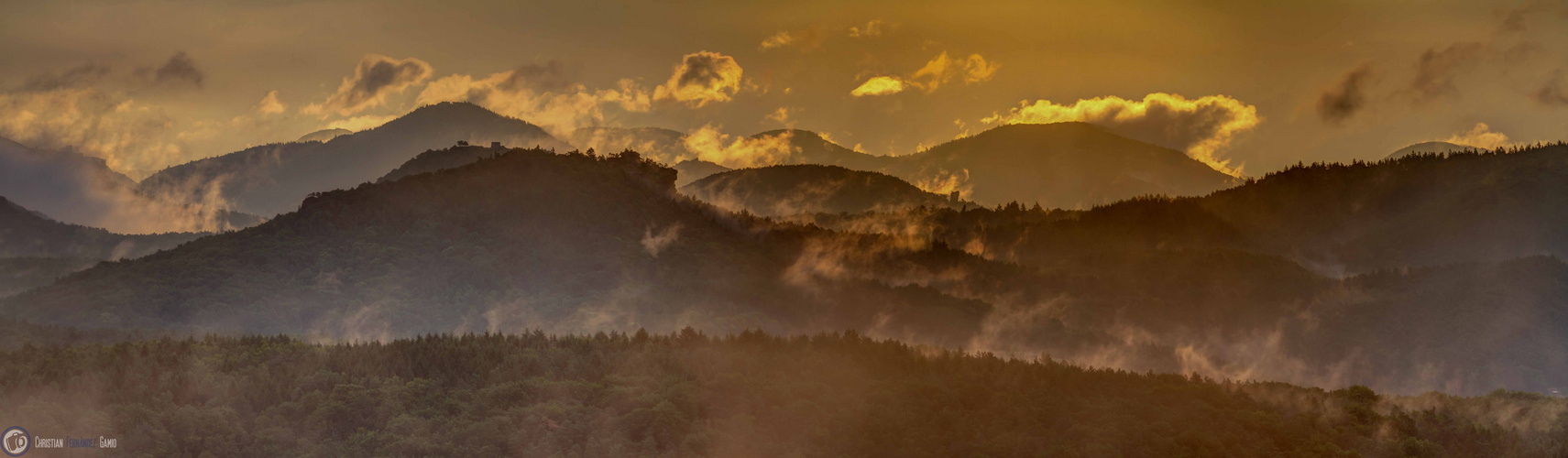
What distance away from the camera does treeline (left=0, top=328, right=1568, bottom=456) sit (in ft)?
186

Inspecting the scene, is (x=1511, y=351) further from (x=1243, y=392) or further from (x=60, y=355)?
(x=60, y=355)

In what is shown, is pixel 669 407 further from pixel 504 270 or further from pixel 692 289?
pixel 504 270

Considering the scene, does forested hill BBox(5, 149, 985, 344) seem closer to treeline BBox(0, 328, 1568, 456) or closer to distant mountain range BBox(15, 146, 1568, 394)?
distant mountain range BBox(15, 146, 1568, 394)

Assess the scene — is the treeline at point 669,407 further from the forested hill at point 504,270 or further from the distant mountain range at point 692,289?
the distant mountain range at point 692,289

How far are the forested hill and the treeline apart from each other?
81405 millimetres

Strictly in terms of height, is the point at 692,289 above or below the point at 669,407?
above

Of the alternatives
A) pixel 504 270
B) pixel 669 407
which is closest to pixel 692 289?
pixel 504 270

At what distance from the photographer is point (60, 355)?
61844 millimetres

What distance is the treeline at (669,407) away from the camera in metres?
56.8

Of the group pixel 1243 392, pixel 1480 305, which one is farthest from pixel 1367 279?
pixel 1243 392

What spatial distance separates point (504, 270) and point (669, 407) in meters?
116

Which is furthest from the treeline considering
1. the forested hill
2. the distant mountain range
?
the distant mountain range

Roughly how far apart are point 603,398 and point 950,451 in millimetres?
20999

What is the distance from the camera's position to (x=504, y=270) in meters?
174
